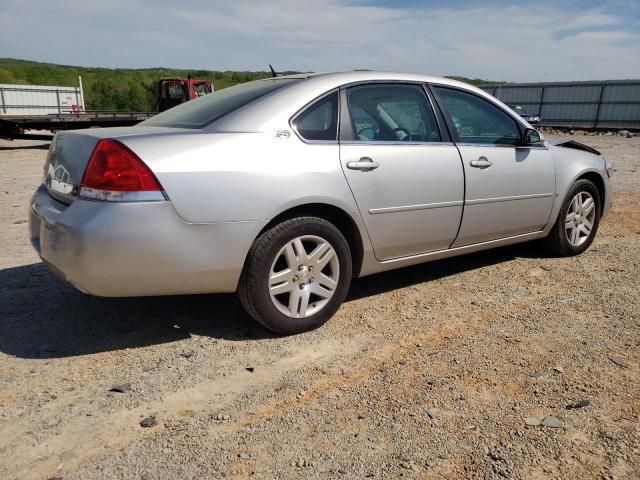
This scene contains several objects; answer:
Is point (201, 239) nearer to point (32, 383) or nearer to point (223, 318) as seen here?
point (223, 318)

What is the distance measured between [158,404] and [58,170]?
144 cm

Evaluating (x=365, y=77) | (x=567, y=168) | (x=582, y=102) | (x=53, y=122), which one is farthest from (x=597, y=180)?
(x=582, y=102)

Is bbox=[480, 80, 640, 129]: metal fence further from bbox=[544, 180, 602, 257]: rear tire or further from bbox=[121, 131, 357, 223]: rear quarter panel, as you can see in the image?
bbox=[121, 131, 357, 223]: rear quarter panel

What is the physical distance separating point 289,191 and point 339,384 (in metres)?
1.06

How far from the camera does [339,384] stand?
8.87 feet

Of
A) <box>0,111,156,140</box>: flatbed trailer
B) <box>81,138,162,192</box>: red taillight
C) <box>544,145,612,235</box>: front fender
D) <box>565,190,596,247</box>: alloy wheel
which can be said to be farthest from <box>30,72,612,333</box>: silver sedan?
<box>0,111,156,140</box>: flatbed trailer

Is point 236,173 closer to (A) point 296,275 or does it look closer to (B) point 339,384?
(A) point 296,275

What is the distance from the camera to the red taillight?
2674mm

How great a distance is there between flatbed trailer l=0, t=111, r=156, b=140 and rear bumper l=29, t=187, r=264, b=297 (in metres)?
13.5

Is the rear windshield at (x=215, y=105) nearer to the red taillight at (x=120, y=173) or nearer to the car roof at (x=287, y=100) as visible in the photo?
the car roof at (x=287, y=100)

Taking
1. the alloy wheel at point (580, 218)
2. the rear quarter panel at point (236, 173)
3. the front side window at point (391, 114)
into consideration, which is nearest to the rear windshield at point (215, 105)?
the rear quarter panel at point (236, 173)

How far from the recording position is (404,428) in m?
2.32

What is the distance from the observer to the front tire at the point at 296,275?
3037mm

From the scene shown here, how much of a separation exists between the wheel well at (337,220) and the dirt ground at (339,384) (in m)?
0.41
